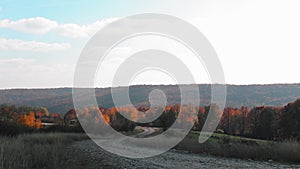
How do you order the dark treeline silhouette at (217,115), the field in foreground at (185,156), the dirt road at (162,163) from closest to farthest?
the field in foreground at (185,156)
the dirt road at (162,163)
the dark treeline silhouette at (217,115)

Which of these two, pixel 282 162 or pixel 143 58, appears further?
pixel 143 58

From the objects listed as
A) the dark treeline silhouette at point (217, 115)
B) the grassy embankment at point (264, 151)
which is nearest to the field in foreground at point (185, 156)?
the grassy embankment at point (264, 151)

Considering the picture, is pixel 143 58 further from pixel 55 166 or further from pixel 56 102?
pixel 56 102

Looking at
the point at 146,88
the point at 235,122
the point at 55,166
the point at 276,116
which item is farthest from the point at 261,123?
the point at 55,166

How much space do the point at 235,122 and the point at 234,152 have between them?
4114 centimetres

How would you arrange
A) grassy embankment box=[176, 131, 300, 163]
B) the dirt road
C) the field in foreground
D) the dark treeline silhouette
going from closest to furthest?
the field in foreground
the dirt road
grassy embankment box=[176, 131, 300, 163]
the dark treeline silhouette

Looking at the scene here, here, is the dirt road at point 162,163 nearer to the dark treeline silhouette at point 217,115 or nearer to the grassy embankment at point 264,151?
the grassy embankment at point 264,151

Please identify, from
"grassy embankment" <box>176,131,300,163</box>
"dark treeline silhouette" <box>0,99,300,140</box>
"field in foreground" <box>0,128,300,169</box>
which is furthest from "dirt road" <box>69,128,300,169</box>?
"dark treeline silhouette" <box>0,99,300,140</box>

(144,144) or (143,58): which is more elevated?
(143,58)

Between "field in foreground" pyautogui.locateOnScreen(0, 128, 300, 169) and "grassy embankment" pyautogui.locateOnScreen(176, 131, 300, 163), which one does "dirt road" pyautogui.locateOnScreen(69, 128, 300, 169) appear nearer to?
"field in foreground" pyautogui.locateOnScreen(0, 128, 300, 169)

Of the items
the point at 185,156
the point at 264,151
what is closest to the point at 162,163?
the point at 185,156

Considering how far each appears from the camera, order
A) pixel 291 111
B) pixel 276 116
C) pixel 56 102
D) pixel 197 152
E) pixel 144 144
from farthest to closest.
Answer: pixel 56 102 → pixel 276 116 → pixel 291 111 → pixel 144 144 → pixel 197 152

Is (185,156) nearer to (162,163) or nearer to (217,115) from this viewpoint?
(162,163)

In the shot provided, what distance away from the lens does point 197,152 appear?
2069 cm
